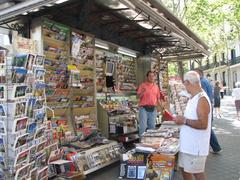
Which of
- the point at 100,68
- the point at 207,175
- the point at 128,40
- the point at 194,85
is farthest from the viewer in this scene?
the point at 128,40

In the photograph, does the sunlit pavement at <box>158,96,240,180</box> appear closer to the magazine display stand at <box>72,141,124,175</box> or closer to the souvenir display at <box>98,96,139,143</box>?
the magazine display stand at <box>72,141,124,175</box>

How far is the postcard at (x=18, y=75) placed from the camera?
167 inches

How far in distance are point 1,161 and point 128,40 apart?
6173 mm

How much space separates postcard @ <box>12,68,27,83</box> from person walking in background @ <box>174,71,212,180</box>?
6.28ft

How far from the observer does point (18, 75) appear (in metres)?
4.27

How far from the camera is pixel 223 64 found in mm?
50906

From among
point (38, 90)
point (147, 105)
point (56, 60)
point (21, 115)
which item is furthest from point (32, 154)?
point (147, 105)

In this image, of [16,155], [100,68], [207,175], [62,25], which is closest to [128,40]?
[100,68]

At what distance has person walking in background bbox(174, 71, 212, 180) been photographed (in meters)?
3.90

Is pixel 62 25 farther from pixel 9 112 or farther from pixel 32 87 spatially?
pixel 9 112

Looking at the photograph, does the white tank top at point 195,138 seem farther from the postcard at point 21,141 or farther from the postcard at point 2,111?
the postcard at point 2,111

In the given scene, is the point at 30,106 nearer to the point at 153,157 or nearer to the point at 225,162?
the point at 153,157

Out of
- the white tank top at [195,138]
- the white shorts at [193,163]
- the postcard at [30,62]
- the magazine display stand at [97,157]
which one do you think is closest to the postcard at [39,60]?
the postcard at [30,62]

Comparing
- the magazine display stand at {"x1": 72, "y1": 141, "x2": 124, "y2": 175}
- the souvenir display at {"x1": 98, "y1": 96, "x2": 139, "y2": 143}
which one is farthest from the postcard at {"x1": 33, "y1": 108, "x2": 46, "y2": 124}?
the souvenir display at {"x1": 98, "y1": 96, "x2": 139, "y2": 143}
